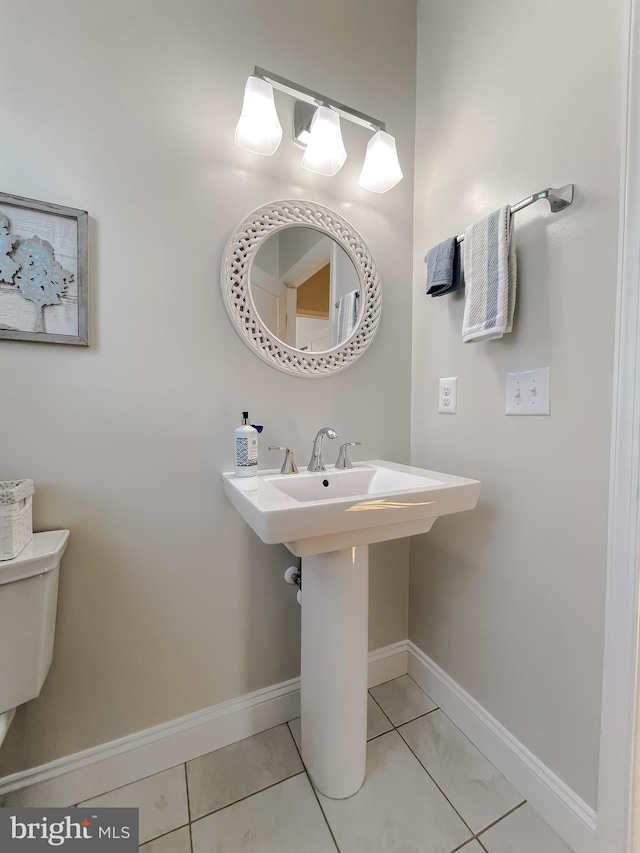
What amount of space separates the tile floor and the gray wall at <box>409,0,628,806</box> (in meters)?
0.19

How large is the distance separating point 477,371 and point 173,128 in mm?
1185

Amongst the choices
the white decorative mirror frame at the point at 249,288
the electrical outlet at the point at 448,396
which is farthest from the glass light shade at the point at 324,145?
the electrical outlet at the point at 448,396

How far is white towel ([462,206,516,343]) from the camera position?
0.97m

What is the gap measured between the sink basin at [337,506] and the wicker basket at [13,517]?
1.57 feet

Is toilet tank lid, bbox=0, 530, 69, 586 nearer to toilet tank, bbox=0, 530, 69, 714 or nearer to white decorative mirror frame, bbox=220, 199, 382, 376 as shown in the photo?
toilet tank, bbox=0, 530, 69, 714

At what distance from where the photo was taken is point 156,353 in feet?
3.39

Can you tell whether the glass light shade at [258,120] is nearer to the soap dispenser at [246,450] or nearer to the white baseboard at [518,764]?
the soap dispenser at [246,450]

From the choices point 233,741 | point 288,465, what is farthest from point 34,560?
point 233,741

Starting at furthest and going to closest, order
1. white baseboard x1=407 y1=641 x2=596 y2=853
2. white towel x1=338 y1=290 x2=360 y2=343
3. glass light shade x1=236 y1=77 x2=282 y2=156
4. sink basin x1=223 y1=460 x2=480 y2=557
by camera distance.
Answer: white towel x1=338 y1=290 x2=360 y2=343, glass light shade x1=236 y1=77 x2=282 y2=156, white baseboard x1=407 y1=641 x2=596 y2=853, sink basin x1=223 y1=460 x2=480 y2=557

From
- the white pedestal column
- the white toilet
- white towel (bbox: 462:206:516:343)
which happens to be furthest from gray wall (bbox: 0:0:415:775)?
white towel (bbox: 462:206:516:343)

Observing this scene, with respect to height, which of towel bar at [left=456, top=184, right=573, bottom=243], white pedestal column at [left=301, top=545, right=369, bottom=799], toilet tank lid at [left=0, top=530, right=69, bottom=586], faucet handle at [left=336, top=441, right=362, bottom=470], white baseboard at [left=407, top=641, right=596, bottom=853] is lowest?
white baseboard at [left=407, top=641, right=596, bottom=853]

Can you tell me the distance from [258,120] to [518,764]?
6.60 ft

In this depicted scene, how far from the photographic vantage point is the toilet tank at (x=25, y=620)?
2.57 ft

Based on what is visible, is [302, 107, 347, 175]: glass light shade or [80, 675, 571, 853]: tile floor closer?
[80, 675, 571, 853]: tile floor
